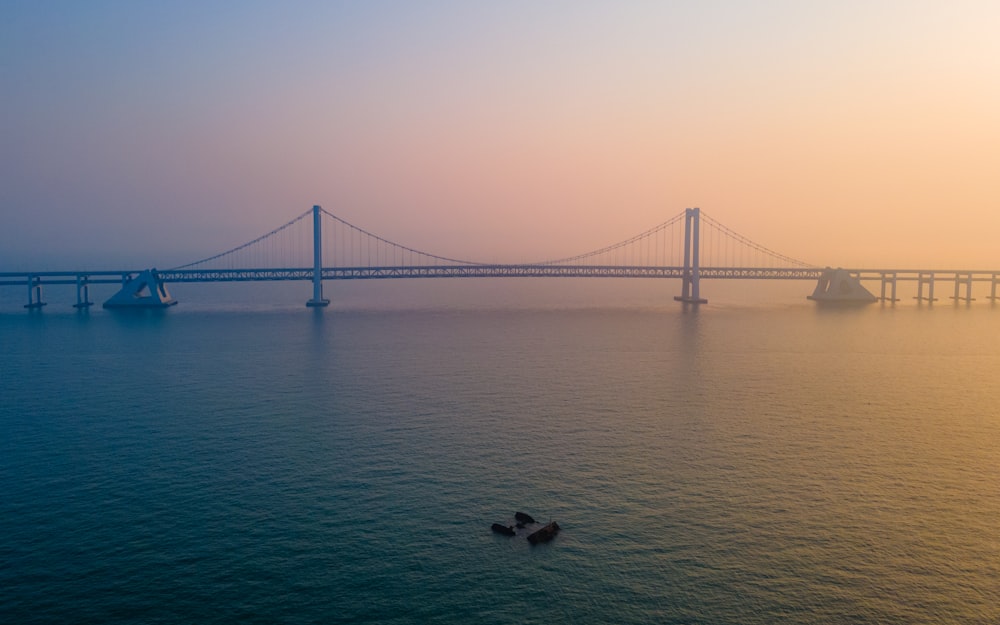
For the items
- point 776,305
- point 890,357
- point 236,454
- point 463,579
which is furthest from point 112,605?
point 776,305

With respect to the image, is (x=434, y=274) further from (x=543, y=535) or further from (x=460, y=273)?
(x=543, y=535)

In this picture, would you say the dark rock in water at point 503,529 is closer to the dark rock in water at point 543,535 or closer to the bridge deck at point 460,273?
the dark rock in water at point 543,535

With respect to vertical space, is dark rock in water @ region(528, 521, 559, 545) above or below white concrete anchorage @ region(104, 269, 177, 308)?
below

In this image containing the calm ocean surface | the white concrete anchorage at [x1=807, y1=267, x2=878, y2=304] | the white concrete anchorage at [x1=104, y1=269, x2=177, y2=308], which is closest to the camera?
the calm ocean surface

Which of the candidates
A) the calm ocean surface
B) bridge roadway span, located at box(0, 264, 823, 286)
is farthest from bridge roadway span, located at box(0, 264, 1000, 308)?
the calm ocean surface

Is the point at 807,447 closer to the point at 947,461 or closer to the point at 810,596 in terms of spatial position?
the point at 947,461

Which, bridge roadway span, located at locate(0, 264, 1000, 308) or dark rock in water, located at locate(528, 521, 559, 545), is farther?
bridge roadway span, located at locate(0, 264, 1000, 308)

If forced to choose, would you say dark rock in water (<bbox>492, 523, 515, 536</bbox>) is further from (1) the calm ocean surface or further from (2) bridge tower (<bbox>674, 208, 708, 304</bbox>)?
(2) bridge tower (<bbox>674, 208, 708, 304</bbox>)
